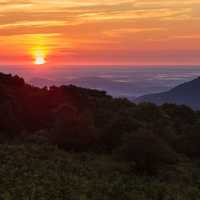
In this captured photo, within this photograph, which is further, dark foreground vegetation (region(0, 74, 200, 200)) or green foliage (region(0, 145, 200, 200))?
dark foreground vegetation (region(0, 74, 200, 200))

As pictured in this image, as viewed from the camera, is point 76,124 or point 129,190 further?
point 76,124

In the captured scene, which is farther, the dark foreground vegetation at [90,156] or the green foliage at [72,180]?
the dark foreground vegetation at [90,156]

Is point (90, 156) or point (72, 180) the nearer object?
point (72, 180)

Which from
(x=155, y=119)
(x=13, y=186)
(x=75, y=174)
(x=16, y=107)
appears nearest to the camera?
(x=13, y=186)

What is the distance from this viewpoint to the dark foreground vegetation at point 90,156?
24.7 metres

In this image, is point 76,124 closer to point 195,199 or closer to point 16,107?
point 16,107

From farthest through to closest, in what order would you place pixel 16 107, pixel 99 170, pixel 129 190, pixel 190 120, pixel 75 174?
pixel 190 120 → pixel 16 107 → pixel 99 170 → pixel 75 174 → pixel 129 190

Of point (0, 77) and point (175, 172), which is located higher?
point (0, 77)

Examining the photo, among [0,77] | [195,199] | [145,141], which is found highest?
[0,77]

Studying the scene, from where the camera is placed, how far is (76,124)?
4016cm

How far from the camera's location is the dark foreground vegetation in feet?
81.0

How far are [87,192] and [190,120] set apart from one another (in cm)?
3480

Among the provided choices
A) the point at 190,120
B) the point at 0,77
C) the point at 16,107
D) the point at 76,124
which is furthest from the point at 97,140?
the point at 0,77

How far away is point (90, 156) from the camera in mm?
35656
